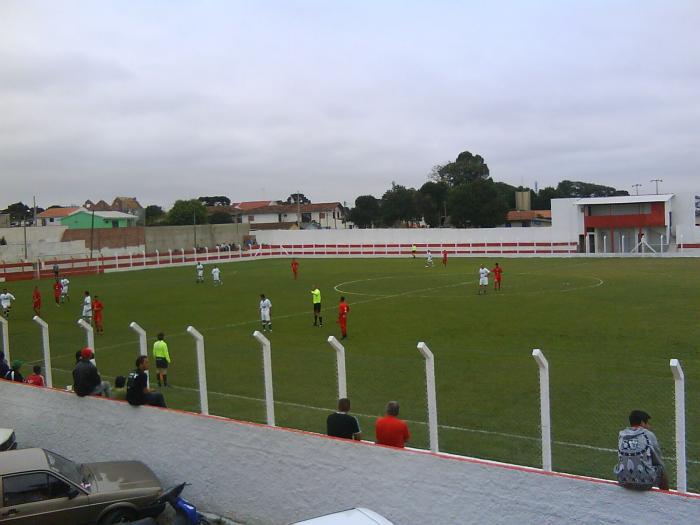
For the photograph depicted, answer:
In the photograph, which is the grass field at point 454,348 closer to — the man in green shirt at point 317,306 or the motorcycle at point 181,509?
the man in green shirt at point 317,306

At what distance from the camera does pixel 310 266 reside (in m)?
56.8

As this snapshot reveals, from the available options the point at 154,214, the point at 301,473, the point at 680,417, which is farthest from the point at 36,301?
the point at 154,214

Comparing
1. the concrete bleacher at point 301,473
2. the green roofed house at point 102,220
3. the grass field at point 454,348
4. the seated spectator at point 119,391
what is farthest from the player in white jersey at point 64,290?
the green roofed house at point 102,220

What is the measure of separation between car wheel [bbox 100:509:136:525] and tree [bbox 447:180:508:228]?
86.1 meters

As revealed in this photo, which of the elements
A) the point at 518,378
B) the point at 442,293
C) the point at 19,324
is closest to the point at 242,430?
the point at 518,378

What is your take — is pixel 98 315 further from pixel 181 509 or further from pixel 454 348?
pixel 181 509

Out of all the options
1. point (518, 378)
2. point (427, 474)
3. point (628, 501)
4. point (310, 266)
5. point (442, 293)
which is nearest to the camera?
point (628, 501)

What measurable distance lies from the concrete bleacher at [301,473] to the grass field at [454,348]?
2.27m

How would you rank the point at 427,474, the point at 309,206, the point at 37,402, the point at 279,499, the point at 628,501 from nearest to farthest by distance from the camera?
1. the point at 628,501
2. the point at 427,474
3. the point at 279,499
4. the point at 37,402
5. the point at 309,206

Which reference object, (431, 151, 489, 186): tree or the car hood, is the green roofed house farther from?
the car hood

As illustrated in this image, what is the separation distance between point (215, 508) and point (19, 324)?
858 inches

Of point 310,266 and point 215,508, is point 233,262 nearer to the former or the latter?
point 310,266

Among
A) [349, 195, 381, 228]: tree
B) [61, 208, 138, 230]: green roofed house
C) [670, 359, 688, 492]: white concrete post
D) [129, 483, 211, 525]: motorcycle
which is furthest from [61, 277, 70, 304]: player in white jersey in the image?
[349, 195, 381, 228]: tree

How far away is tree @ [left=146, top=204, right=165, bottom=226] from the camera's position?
130875mm
